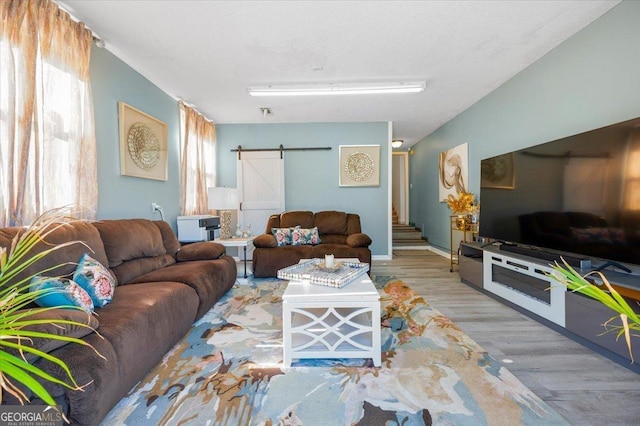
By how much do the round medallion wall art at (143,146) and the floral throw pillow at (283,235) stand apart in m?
1.86

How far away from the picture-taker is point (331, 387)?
66.4 inches

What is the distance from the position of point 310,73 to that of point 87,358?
3.25 metres

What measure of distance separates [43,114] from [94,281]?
1.38m

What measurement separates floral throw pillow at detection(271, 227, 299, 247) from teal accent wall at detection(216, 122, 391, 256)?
3.35ft

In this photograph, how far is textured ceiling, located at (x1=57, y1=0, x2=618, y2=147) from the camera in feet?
7.51

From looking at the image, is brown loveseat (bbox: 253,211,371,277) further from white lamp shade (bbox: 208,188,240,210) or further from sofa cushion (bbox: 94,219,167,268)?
sofa cushion (bbox: 94,219,167,268)

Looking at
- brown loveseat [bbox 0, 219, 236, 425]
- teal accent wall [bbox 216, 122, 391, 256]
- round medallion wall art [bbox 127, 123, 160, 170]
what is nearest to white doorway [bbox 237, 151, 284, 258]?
teal accent wall [bbox 216, 122, 391, 256]

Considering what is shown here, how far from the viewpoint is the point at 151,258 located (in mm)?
2768

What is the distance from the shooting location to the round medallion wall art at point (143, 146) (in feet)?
10.3

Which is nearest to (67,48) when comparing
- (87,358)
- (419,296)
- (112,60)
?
(112,60)

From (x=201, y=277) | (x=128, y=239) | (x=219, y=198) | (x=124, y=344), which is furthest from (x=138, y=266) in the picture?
(x=219, y=198)

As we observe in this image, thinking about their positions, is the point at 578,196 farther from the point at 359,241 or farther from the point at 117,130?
the point at 117,130

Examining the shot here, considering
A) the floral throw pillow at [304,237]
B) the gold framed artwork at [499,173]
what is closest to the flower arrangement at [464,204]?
the gold framed artwork at [499,173]

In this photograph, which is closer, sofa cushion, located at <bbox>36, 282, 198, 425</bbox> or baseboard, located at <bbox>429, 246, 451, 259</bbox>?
sofa cushion, located at <bbox>36, 282, 198, 425</bbox>
